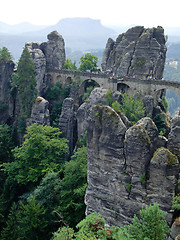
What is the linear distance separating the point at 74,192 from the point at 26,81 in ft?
85.1

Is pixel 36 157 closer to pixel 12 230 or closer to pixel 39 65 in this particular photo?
pixel 12 230

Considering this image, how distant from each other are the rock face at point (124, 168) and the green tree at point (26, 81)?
2593 centimetres

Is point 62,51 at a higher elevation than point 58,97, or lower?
higher

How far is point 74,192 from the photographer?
2838 cm

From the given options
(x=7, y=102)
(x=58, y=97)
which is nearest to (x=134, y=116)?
(x=58, y=97)

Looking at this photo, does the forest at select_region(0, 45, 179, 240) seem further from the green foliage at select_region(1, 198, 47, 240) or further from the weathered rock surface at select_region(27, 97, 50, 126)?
the weathered rock surface at select_region(27, 97, 50, 126)

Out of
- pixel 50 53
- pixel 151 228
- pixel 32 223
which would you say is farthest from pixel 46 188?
pixel 50 53

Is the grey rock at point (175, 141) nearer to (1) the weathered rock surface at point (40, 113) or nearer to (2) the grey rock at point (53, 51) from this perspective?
(1) the weathered rock surface at point (40, 113)

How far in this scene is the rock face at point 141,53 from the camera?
47469mm

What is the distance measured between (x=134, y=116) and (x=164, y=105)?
1328 centimetres

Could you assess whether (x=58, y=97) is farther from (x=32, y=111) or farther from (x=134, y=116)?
(x=134, y=116)

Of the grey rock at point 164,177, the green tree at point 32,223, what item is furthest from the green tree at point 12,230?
the grey rock at point 164,177

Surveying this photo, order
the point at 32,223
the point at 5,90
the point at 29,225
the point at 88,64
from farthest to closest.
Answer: the point at 88,64
the point at 5,90
the point at 29,225
the point at 32,223

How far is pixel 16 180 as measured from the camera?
36.2 m
